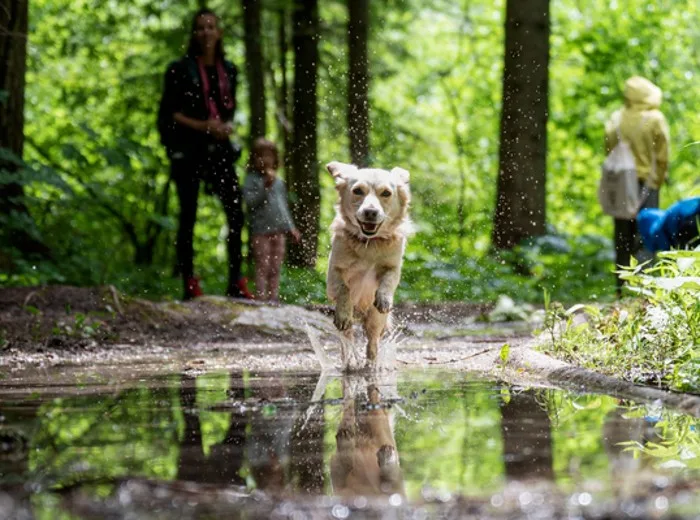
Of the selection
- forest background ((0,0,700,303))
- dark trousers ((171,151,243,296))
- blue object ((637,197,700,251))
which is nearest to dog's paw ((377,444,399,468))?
forest background ((0,0,700,303))

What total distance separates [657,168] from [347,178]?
7.43 metres

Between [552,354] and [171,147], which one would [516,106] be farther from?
[552,354]

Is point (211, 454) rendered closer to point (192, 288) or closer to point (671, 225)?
point (192, 288)

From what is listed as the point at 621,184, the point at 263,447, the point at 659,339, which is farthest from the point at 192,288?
the point at 263,447

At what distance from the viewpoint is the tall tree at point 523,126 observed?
1539cm

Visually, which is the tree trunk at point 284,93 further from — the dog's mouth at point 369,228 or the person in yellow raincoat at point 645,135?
the dog's mouth at point 369,228

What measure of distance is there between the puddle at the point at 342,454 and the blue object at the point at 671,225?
19.4 feet

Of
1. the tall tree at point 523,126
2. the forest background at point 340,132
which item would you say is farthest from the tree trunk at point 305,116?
the tall tree at point 523,126

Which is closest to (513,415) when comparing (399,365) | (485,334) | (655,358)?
(655,358)

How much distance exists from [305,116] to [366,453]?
47.4 feet

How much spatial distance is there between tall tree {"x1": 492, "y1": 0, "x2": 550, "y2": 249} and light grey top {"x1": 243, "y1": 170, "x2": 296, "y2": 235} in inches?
168

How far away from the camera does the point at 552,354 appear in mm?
7160

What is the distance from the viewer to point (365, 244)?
24.9 ft

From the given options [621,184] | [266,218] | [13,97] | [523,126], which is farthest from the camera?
[523,126]
